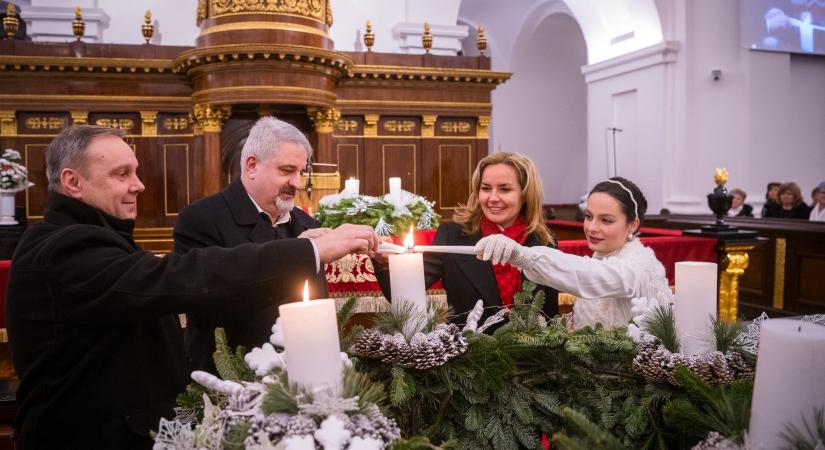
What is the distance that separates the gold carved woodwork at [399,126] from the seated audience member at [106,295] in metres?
7.77

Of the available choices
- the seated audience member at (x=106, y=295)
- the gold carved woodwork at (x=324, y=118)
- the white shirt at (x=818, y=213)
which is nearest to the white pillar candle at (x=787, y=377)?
the seated audience member at (x=106, y=295)

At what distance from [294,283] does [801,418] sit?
0.99m

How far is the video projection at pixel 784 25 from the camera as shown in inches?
434

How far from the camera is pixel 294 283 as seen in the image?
1.38m

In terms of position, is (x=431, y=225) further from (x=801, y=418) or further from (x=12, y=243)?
(x=12, y=243)

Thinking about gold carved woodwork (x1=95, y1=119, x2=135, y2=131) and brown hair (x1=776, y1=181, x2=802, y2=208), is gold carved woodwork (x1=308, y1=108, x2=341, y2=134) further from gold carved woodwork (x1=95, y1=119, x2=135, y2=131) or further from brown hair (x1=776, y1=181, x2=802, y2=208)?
brown hair (x1=776, y1=181, x2=802, y2=208)

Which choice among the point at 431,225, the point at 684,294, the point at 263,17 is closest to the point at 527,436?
the point at 684,294

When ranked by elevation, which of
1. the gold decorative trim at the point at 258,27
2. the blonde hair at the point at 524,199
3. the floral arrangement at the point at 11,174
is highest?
the gold decorative trim at the point at 258,27

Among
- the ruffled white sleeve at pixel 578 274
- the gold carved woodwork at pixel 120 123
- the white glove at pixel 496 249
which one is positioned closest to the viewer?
the white glove at pixel 496 249

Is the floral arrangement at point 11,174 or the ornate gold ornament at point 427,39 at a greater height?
the ornate gold ornament at point 427,39

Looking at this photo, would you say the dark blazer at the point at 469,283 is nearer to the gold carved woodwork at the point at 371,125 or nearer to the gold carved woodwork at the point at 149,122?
the gold carved woodwork at the point at 371,125

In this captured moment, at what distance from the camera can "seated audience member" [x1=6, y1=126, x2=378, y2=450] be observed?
1.32 m

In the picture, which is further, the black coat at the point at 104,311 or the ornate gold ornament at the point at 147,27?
the ornate gold ornament at the point at 147,27

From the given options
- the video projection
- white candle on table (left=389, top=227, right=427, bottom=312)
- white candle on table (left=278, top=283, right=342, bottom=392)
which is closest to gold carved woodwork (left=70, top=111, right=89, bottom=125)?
white candle on table (left=389, top=227, right=427, bottom=312)
